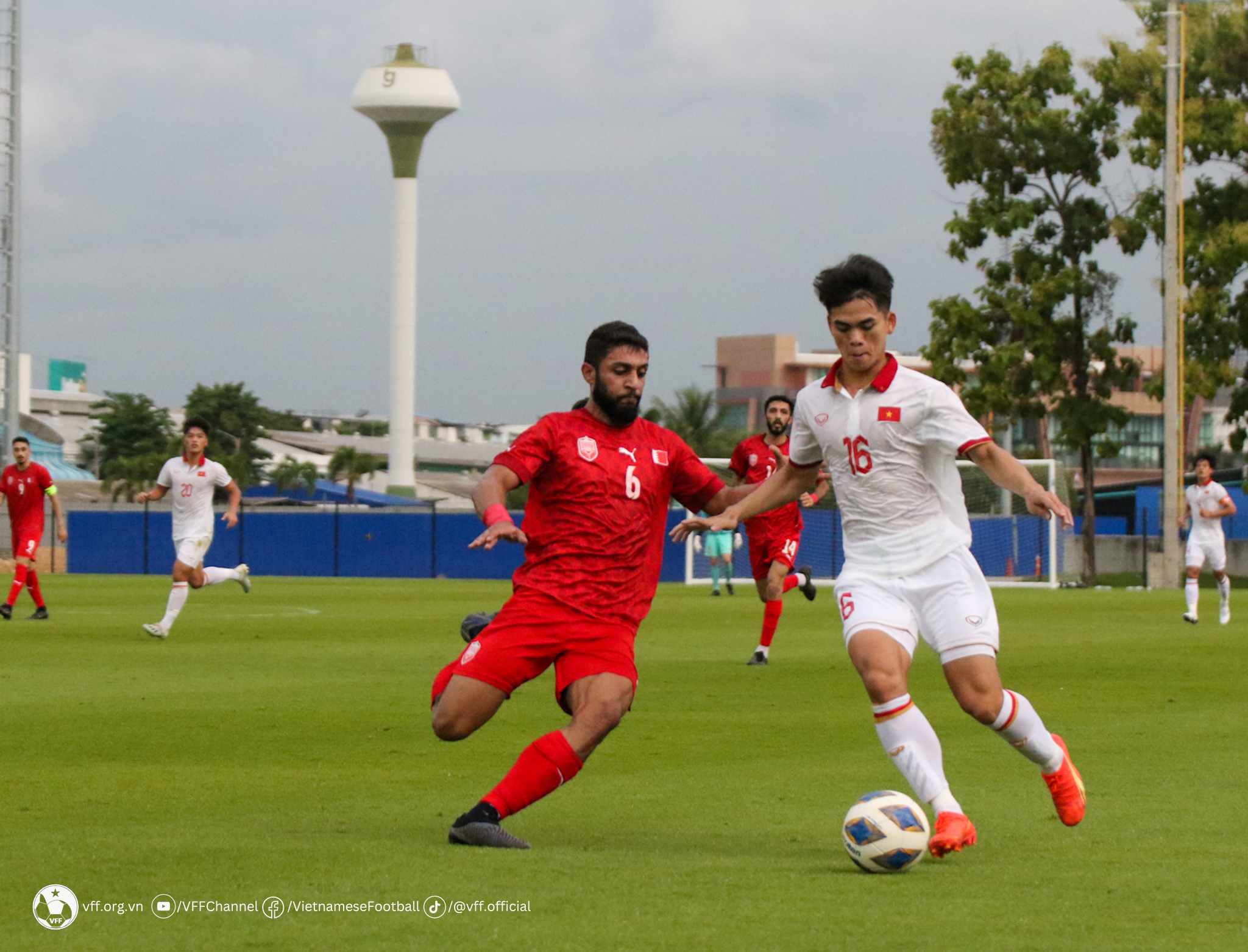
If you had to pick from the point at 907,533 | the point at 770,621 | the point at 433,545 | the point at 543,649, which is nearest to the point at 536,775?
the point at 543,649

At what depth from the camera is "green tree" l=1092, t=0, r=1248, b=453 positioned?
4269 centimetres

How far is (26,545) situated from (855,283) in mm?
17900

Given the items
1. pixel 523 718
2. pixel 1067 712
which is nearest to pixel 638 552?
pixel 523 718

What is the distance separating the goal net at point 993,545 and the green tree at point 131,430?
57148 millimetres

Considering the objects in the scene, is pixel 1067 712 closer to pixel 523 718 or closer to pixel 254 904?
pixel 523 718

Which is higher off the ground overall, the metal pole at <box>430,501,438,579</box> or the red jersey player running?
the red jersey player running

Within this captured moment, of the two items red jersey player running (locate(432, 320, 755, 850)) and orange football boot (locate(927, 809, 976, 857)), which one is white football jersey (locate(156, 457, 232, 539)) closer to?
red jersey player running (locate(432, 320, 755, 850))

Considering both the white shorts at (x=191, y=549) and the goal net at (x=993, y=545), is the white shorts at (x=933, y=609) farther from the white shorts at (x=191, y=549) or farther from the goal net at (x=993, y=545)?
the goal net at (x=993, y=545)

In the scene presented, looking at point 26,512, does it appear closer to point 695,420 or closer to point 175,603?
point 175,603

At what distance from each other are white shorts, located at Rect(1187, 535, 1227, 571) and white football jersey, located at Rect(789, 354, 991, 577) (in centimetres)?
1763

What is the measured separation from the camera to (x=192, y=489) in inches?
797

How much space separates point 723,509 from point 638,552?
0.49 meters

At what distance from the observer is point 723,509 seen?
7.95m

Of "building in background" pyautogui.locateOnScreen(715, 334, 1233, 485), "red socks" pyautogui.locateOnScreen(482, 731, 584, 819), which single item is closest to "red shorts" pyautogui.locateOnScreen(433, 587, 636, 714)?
"red socks" pyautogui.locateOnScreen(482, 731, 584, 819)
